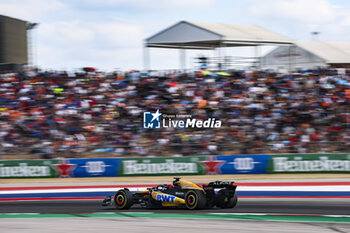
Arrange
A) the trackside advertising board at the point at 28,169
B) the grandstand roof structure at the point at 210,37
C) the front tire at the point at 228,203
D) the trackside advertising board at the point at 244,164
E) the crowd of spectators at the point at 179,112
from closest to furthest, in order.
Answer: the front tire at the point at 228,203 → the trackside advertising board at the point at 244,164 → the crowd of spectators at the point at 179,112 → the trackside advertising board at the point at 28,169 → the grandstand roof structure at the point at 210,37

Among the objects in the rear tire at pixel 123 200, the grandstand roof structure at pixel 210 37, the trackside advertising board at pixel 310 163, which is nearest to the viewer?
the rear tire at pixel 123 200

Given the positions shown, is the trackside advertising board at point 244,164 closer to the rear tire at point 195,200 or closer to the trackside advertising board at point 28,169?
the trackside advertising board at point 28,169

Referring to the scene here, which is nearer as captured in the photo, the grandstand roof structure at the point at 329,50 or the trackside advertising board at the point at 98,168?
the trackside advertising board at the point at 98,168

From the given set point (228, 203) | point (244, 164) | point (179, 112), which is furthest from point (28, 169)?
point (228, 203)

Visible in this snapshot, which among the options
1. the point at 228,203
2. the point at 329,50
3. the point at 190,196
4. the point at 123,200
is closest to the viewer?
the point at 190,196

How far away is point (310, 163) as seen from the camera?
64.7ft

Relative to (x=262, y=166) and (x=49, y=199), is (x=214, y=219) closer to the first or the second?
(x=49, y=199)

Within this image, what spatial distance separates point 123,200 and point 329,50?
19828 mm

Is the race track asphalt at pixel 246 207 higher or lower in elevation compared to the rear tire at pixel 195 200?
lower

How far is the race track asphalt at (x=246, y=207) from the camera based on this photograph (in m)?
12.2

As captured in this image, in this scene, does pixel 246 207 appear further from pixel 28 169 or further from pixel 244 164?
pixel 28 169

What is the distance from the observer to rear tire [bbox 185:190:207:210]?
38.1 ft

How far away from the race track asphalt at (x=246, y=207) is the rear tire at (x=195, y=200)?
0.17 meters

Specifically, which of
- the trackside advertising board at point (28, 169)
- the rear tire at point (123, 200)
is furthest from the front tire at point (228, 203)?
the trackside advertising board at point (28, 169)
